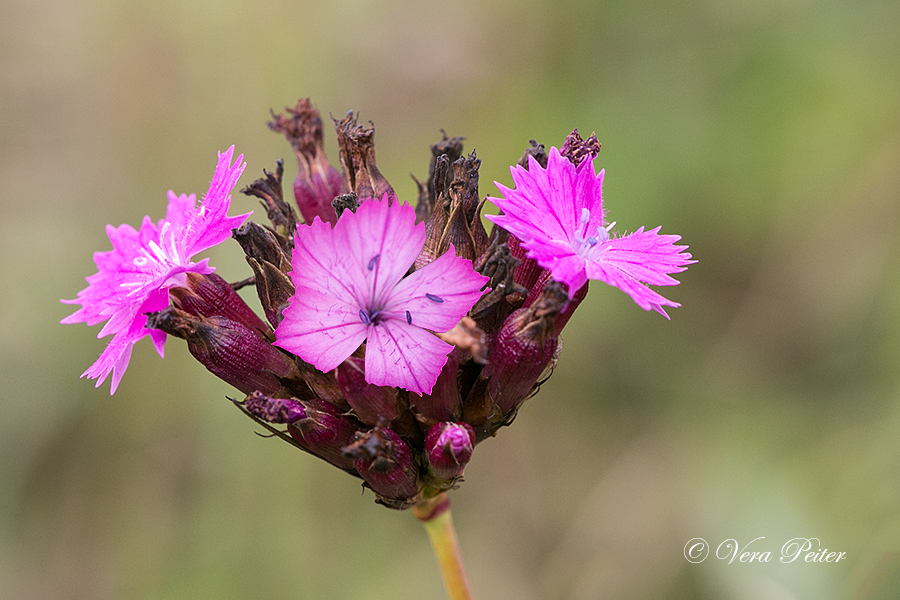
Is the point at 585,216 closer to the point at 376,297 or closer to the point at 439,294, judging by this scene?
the point at 439,294

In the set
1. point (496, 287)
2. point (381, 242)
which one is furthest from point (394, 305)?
point (496, 287)

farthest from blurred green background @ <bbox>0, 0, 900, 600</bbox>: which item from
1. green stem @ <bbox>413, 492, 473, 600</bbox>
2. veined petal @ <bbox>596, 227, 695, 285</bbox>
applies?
veined petal @ <bbox>596, 227, 695, 285</bbox>

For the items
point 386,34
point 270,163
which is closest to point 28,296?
point 270,163

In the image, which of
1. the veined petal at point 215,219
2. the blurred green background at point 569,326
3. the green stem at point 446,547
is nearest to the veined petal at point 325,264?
the veined petal at point 215,219

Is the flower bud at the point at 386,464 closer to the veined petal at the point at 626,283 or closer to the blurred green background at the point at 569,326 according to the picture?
the veined petal at the point at 626,283

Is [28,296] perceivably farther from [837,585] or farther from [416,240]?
[837,585]

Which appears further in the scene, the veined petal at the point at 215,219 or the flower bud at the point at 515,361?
the veined petal at the point at 215,219

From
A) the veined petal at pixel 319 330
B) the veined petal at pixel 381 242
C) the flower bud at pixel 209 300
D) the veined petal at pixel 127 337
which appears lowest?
the veined petal at pixel 127 337
